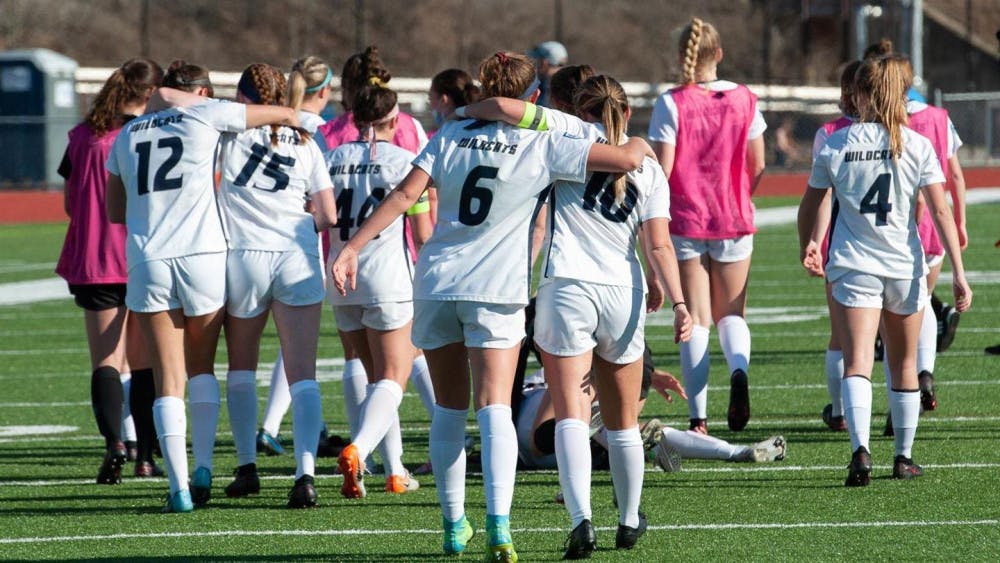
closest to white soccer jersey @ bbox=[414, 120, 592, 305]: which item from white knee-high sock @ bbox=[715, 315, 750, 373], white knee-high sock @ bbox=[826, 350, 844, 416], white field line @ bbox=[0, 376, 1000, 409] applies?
white knee-high sock @ bbox=[715, 315, 750, 373]

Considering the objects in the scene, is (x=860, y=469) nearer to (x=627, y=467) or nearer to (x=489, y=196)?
(x=627, y=467)

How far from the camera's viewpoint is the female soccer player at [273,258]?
271 inches

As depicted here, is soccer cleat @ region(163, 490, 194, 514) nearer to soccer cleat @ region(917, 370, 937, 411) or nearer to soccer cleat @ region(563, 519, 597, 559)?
soccer cleat @ region(563, 519, 597, 559)

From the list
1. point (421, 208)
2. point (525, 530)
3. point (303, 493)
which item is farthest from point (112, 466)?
point (525, 530)

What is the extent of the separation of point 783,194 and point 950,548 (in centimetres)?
2844

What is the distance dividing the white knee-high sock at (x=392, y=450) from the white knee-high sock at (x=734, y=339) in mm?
2047

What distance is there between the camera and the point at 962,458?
7.71 m

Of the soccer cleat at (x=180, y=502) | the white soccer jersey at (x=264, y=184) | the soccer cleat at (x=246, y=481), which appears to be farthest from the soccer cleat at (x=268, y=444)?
the white soccer jersey at (x=264, y=184)

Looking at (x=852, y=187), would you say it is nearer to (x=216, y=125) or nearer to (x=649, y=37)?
(x=216, y=125)

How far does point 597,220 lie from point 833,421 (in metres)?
3.53

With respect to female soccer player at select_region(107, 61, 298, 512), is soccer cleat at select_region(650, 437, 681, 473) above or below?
below

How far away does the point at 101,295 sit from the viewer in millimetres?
8039

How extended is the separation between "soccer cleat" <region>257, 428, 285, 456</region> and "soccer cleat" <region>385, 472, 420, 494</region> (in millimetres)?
1419

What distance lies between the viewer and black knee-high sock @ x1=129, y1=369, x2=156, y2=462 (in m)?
8.08
